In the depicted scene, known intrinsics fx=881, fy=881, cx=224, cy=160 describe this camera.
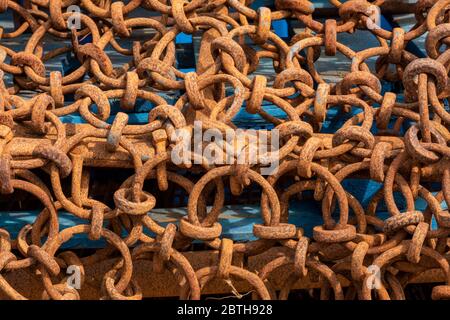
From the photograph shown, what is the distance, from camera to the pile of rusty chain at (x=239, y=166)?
1.69m

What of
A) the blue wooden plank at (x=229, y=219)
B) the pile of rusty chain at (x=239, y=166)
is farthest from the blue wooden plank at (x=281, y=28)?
the blue wooden plank at (x=229, y=219)

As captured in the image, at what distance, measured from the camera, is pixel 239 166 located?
5.49 feet

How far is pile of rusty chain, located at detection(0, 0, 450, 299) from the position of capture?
1.69 meters

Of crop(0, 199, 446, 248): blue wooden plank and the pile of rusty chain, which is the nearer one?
the pile of rusty chain

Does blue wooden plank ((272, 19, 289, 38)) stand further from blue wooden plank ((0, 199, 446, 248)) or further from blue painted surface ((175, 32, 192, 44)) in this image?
blue wooden plank ((0, 199, 446, 248))

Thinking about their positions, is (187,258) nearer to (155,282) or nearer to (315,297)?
(155,282)

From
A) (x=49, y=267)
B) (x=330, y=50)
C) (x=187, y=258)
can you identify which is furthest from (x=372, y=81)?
(x=49, y=267)

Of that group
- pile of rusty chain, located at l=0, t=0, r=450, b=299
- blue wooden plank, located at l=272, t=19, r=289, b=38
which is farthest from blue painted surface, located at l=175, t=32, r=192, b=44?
pile of rusty chain, located at l=0, t=0, r=450, b=299

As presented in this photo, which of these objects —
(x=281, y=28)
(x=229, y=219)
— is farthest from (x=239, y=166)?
(x=281, y=28)

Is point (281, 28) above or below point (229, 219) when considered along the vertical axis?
above

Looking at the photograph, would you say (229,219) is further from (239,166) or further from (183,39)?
(183,39)

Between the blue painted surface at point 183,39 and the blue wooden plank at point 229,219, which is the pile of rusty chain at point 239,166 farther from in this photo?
the blue painted surface at point 183,39

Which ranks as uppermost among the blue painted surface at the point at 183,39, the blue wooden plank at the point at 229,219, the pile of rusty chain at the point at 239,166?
the blue painted surface at the point at 183,39
